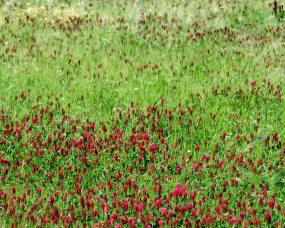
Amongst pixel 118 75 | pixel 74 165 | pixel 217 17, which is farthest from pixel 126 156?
pixel 217 17

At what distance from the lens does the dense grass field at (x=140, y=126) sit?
149 inches

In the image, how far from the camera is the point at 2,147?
4.82 metres

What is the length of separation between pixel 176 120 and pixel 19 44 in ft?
20.0

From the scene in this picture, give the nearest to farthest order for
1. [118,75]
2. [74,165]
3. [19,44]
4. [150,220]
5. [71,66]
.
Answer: [150,220] < [74,165] < [118,75] < [71,66] < [19,44]

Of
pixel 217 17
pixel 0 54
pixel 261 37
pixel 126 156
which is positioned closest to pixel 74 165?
pixel 126 156

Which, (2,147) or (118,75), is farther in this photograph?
(118,75)

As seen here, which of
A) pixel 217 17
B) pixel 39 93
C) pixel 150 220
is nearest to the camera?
pixel 150 220

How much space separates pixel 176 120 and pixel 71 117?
1.96m

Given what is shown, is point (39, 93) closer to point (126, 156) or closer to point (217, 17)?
point (126, 156)

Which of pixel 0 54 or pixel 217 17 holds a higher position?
pixel 217 17

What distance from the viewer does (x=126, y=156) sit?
4691 millimetres

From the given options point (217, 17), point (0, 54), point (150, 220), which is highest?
point (217, 17)

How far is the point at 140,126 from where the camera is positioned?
18.2 feet

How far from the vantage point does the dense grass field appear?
12.4ft
